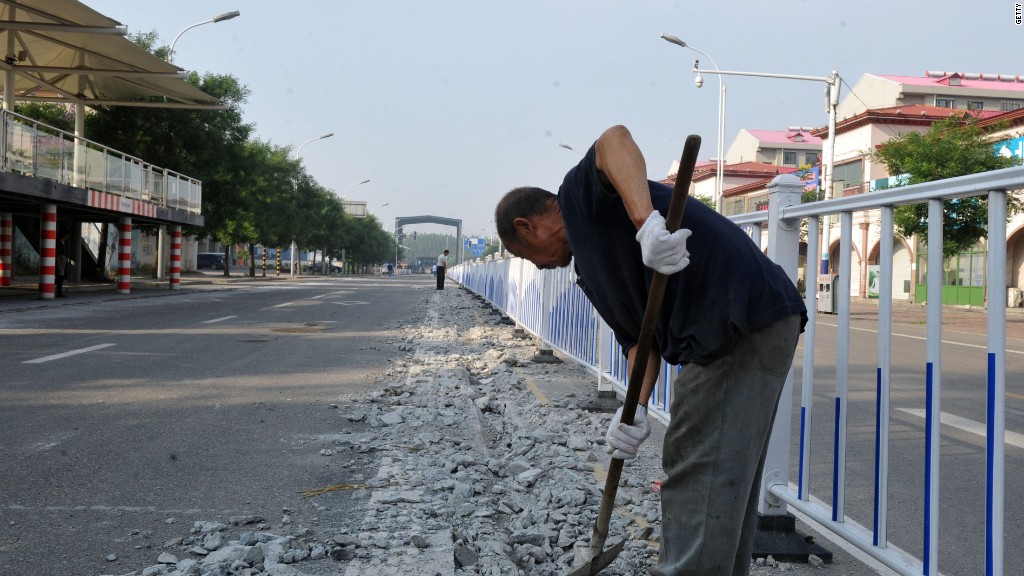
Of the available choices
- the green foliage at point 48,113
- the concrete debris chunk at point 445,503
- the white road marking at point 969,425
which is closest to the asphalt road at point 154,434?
the concrete debris chunk at point 445,503

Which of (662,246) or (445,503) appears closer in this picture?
(662,246)

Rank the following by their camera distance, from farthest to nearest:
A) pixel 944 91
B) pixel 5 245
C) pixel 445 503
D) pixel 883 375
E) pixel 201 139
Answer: pixel 944 91
pixel 201 139
pixel 5 245
pixel 445 503
pixel 883 375

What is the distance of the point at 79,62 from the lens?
1030 inches

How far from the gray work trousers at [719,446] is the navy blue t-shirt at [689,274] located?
57 millimetres

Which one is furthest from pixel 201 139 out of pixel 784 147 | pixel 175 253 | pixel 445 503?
pixel 784 147

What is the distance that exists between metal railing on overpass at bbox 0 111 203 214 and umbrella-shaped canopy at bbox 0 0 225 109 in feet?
8.45

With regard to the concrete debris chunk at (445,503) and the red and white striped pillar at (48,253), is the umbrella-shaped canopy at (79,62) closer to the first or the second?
the red and white striped pillar at (48,253)

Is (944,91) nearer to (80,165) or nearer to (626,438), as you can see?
(80,165)

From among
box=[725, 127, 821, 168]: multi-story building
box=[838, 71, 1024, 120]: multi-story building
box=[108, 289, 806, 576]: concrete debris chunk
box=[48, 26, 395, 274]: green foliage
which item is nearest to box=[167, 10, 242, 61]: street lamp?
box=[48, 26, 395, 274]: green foliage

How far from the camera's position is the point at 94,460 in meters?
5.00

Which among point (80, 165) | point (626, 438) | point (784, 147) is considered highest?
point (784, 147)

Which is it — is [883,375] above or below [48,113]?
below

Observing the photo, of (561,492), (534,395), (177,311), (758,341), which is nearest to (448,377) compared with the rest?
(534,395)

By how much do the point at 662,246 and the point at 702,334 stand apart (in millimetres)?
323
